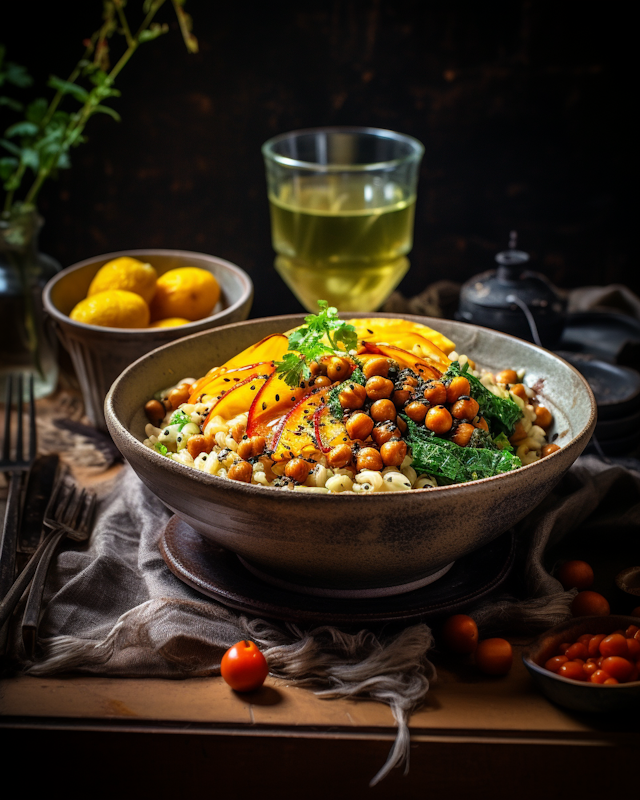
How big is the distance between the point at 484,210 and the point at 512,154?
→ 0.83 ft

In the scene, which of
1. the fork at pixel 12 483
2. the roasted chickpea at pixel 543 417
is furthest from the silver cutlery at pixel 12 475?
the roasted chickpea at pixel 543 417

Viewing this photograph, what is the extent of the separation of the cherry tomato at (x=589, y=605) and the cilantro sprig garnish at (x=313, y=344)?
2.18 feet

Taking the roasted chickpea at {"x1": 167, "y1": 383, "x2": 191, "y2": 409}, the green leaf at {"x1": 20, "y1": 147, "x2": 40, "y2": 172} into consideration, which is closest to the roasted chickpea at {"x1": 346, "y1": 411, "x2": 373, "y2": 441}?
the roasted chickpea at {"x1": 167, "y1": 383, "x2": 191, "y2": 409}

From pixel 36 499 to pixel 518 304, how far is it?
1.52m

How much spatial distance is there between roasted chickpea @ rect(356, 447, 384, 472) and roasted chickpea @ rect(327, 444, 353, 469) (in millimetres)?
21

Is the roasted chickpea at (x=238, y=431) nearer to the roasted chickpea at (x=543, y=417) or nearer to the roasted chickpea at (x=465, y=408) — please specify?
the roasted chickpea at (x=465, y=408)

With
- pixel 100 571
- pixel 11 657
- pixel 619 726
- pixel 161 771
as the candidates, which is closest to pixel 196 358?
pixel 100 571

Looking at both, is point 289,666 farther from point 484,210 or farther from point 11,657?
point 484,210

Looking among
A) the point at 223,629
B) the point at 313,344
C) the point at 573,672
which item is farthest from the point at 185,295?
the point at 573,672

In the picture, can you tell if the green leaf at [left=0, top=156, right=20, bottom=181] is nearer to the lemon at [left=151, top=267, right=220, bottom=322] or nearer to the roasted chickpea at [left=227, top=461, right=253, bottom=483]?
the lemon at [left=151, top=267, right=220, bottom=322]

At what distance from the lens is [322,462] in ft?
4.67

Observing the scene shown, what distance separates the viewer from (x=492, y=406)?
62.4 inches

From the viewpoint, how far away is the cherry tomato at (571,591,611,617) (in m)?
1.46

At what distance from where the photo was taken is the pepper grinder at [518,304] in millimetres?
2445
